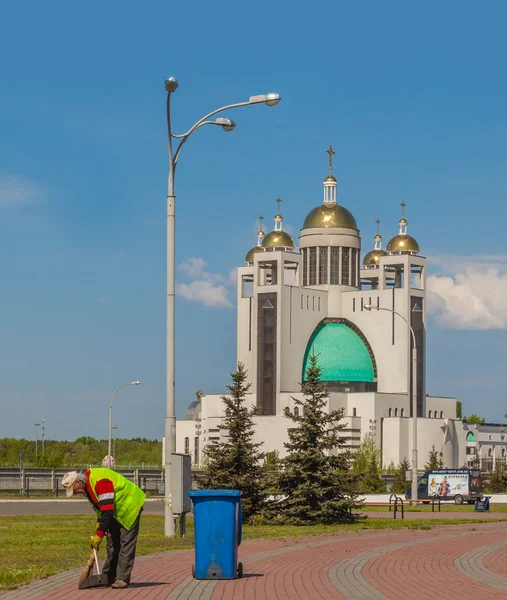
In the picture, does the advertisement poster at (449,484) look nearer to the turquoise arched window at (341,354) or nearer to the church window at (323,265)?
the turquoise arched window at (341,354)

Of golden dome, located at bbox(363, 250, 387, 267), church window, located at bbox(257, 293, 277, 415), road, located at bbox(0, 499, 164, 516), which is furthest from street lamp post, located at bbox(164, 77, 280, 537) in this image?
golden dome, located at bbox(363, 250, 387, 267)

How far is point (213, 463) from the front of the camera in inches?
1324

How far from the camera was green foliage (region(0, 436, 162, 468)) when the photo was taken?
99.7 meters

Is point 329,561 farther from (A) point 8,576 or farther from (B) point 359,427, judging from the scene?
(B) point 359,427

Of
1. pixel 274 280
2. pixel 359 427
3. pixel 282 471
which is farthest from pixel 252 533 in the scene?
pixel 274 280

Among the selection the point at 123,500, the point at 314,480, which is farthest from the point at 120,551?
the point at 314,480

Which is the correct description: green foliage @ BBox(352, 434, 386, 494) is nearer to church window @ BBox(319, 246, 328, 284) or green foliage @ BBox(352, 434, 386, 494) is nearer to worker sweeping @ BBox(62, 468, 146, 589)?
church window @ BBox(319, 246, 328, 284)

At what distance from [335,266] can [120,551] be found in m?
91.7

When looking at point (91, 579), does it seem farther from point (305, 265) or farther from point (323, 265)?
point (305, 265)

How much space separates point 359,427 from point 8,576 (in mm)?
82751

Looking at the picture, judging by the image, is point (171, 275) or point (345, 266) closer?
point (171, 275)

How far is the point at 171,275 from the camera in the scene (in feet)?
77.8

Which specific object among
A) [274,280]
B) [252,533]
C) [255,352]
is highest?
[274,280]

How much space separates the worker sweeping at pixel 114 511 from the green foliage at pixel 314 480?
55.5 ft
